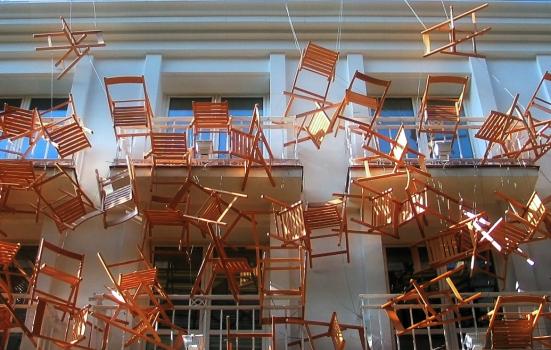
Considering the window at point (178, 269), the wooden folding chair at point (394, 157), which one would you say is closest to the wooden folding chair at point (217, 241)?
the window at point (178, 269)

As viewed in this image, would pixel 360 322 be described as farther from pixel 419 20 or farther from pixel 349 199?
pixel 419 20

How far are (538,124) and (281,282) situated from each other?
444 cm

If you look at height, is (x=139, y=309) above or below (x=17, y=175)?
below

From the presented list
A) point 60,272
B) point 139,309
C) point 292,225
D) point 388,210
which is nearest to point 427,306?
point 388,210

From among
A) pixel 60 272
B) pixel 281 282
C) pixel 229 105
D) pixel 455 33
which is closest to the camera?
pixel 60 272

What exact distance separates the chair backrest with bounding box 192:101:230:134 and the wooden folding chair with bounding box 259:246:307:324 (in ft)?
6.37

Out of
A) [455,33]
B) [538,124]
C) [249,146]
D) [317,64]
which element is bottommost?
[249,146]

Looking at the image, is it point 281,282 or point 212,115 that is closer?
point 281,282

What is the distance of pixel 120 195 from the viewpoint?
10102mm

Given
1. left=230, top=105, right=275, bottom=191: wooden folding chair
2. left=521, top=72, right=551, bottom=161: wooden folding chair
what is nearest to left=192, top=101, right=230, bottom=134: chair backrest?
left=230, top=105, right=275, bottom=191: wooden folding chair

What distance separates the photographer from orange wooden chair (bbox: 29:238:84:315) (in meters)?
9.11

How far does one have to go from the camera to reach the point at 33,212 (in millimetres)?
A: 10398

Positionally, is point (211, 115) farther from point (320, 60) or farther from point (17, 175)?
point (17, 175)

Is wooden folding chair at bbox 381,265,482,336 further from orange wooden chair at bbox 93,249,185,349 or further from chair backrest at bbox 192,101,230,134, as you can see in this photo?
chair backrest at bbox 192,101,230,134
